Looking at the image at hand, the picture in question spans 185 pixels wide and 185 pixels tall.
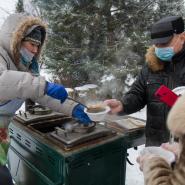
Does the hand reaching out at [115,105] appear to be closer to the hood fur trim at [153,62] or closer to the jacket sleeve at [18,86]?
the hood fur trim at [153,62]

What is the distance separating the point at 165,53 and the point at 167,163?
128 centimetres

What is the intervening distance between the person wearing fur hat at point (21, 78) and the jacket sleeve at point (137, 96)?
529mm

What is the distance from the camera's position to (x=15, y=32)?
2.34 m

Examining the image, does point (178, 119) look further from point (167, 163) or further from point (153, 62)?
point (153, 62)

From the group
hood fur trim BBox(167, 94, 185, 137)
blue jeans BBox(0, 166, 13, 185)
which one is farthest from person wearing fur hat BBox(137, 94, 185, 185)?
blue jeans BBox(0, 166, 13, 185)

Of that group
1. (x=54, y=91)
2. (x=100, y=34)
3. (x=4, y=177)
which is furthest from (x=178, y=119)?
(x=100, y=34)

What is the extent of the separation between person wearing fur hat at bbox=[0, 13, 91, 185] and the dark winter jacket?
631mm

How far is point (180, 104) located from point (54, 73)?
19.0 ft

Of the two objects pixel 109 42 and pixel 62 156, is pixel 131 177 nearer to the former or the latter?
pixel 62 156

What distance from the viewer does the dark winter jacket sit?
238 cm

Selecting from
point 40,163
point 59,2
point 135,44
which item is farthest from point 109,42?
point 40,163

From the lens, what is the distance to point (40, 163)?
2422 millimetres

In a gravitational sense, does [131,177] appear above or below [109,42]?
below

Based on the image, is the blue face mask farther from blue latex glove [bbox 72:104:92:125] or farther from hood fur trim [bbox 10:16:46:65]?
hood fur trim [bbox 10:16:46:65]
